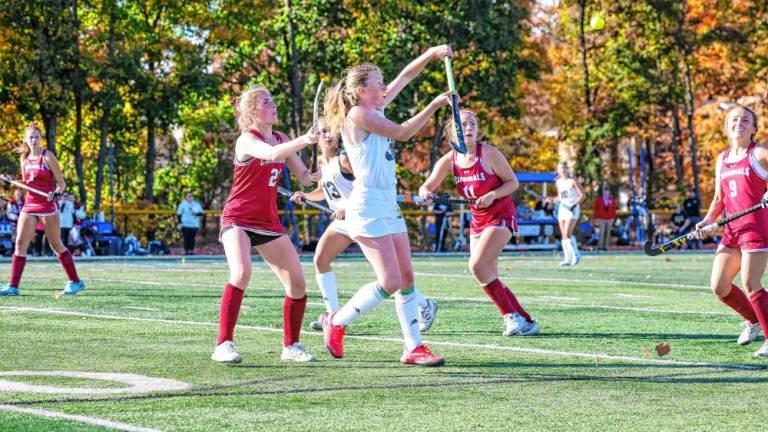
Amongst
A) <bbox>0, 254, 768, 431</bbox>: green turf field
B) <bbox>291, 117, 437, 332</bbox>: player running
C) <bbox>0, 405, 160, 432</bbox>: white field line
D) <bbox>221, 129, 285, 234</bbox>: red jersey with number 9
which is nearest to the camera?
<bbox>0, 405, 160, 432</bbox>: white field line

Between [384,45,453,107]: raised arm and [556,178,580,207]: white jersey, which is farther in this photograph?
[556,178,580,207]: white jersey

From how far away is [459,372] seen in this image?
873cm

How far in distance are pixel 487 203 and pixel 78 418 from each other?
18.2 feet

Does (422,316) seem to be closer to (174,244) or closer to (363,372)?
(363,372)

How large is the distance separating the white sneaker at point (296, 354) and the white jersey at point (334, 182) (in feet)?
5.95

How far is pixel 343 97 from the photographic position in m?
8.95

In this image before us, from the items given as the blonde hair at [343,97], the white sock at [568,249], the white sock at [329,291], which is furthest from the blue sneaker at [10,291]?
the white sock at [568,249]

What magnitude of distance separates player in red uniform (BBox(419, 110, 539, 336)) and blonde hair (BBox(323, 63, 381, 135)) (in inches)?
101

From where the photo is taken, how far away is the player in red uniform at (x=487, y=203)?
1155 centimetres

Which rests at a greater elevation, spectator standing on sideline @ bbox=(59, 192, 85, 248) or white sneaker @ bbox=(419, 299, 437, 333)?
spectator standing on sideline @ bbox=(59, 192, 85, 248)

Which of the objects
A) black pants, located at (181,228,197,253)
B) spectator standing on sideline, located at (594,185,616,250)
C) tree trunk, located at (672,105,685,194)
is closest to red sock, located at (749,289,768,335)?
black pants, located at (181,228,197,253)

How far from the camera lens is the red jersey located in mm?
15852

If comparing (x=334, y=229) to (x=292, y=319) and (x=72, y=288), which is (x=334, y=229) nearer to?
(x=292, y=319)

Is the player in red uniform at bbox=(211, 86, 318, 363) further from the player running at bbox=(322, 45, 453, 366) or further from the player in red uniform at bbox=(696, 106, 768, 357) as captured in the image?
the player in red uniform at bbox=(696, 106, 768, 357)
